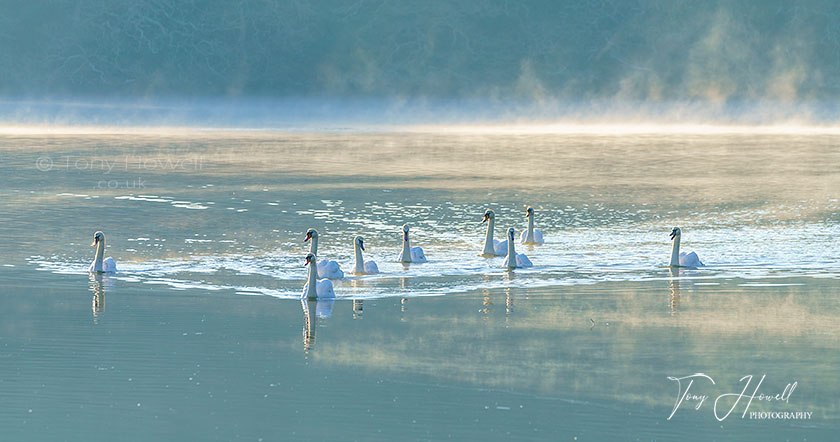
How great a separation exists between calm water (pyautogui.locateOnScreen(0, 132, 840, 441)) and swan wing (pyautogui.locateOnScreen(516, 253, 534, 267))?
292 millimetres

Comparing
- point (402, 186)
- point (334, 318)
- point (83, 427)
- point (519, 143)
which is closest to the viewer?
point (83, 427)

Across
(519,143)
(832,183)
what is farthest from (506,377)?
(519,143)

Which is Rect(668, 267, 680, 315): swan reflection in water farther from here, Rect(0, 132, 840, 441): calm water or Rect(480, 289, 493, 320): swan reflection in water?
Rect(480, 289, 493, 320): swan reflection in water

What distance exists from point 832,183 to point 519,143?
123ft

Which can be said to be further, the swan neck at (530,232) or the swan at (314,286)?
the swan neck at (530,232)

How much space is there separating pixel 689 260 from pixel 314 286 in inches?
280

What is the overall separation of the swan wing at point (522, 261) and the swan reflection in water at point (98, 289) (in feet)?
22.2

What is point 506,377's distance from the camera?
1727cm

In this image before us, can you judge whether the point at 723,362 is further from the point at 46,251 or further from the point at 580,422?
the point at 46,251

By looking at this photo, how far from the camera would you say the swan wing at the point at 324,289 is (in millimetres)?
22156

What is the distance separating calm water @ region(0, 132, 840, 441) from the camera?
1569 centimetres

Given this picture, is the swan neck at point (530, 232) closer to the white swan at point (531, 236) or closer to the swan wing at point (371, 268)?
the white swan at point (531, 236)

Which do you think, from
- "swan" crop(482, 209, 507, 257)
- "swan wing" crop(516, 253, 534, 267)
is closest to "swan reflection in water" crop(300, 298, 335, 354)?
"swan wing" crop(516, 253, 534, 267)
